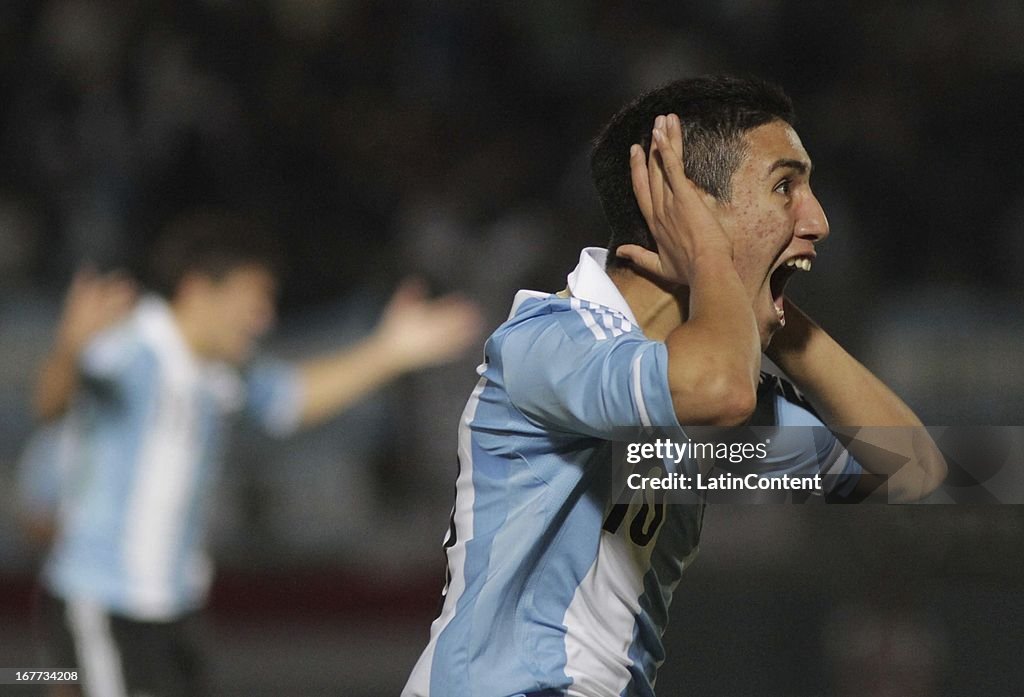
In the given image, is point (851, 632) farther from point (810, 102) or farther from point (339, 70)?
point (339, 70)

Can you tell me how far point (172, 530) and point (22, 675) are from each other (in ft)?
2.86

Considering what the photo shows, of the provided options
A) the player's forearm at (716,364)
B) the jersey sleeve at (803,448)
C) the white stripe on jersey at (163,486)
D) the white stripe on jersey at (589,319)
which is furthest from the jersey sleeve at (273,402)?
the player's forearm at (716,364)

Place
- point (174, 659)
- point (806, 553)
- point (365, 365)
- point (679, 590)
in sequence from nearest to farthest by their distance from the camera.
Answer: point (174, 659), point (365, 365), point (679, 590), point (806, 553)

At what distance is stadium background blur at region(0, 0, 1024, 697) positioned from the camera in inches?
209

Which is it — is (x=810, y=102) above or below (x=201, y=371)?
above

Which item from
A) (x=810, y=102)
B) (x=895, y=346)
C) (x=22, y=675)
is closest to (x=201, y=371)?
(x=22, y=675)

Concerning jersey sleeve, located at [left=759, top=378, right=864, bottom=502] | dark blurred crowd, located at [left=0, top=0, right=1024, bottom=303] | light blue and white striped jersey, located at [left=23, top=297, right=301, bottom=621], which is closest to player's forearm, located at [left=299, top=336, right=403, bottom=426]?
light blue and white striped jersey, located at [left=23, top=297, right=301, bottom=621]

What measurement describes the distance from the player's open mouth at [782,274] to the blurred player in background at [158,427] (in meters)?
2.38

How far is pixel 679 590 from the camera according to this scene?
5172 millimetres

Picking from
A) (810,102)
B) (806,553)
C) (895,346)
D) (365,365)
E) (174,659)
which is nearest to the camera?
(174,659)

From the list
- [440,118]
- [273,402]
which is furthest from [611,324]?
[440,118]

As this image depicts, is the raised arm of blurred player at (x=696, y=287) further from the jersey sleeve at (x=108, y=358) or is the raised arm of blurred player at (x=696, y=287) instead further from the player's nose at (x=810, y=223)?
the jersey sleeve at (x=108, y=358)

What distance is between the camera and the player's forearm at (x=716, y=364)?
1.74 meters

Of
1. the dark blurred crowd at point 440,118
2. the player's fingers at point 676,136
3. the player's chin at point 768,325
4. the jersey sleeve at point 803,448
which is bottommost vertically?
the jersey sleeve at point 803,448
